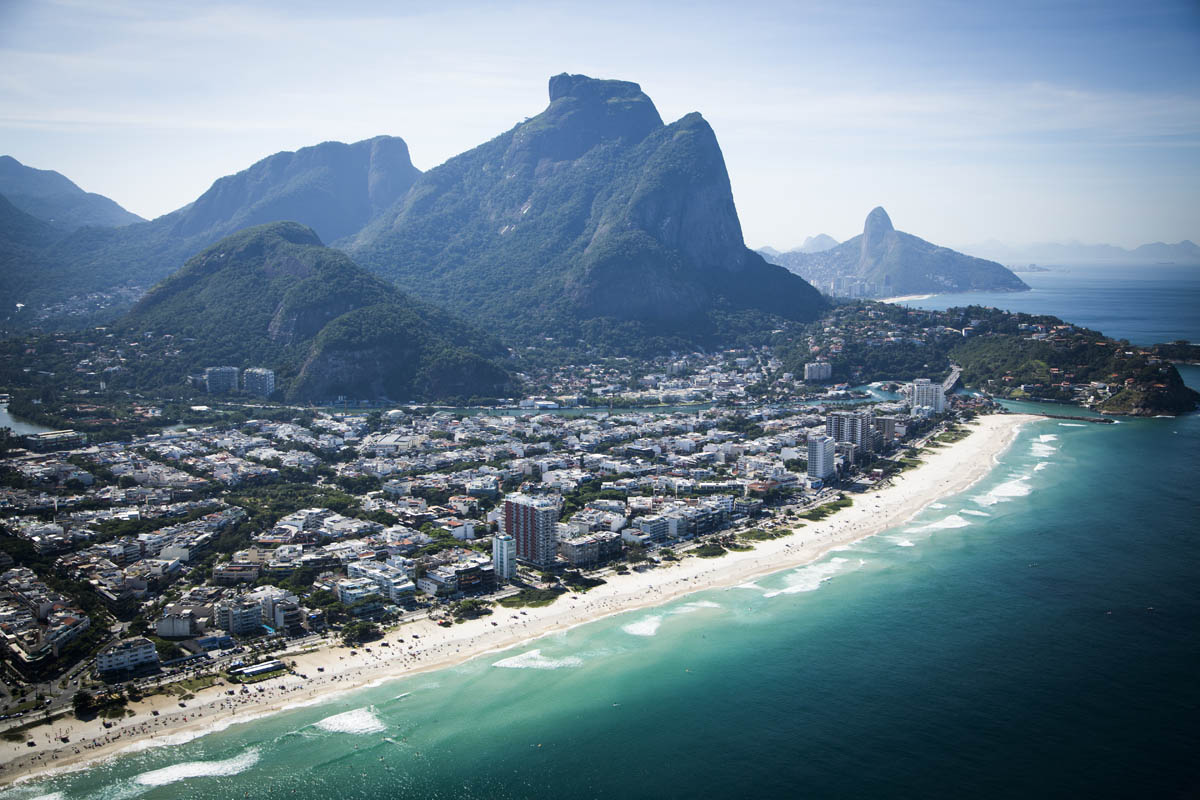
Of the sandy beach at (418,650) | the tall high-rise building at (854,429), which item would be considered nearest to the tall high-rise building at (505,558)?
the sandy beach at (418,650)

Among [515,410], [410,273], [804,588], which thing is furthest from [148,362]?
[804,588]

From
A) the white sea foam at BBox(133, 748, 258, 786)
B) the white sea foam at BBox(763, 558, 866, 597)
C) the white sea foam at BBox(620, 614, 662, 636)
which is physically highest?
the white sea foam at BBox(763, 558, 866, 597)

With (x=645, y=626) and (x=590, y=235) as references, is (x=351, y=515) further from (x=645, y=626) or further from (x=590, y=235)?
(x=590, y=235)

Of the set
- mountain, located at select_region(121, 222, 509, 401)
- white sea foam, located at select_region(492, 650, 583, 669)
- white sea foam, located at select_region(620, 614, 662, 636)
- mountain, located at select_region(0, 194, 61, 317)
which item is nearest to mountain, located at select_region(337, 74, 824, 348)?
mountain, located at select_region(121, 222, 509, 401)

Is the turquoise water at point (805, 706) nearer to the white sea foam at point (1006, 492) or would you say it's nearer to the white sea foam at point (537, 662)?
the white sea foam at point (537, 662)

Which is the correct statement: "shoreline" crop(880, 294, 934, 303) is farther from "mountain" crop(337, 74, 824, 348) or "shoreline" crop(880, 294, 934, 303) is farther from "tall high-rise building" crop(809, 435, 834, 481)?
A: "tall high-rise building" crop(809, 435, 834, 481)

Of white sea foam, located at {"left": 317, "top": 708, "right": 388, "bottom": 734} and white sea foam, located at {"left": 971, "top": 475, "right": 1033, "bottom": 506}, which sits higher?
white sea foam, located at {"left": 971, "top": 475, "right": 1033, "bottom": 506}
